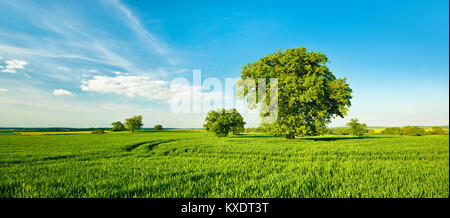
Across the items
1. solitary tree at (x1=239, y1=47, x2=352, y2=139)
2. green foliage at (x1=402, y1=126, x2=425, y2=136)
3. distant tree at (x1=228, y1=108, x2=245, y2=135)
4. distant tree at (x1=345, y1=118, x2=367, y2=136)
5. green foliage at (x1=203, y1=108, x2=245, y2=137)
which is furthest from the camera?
green foliage at (x1=402, y1=126, x2=425, y2=136)

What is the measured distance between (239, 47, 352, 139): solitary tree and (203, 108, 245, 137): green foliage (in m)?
16.2

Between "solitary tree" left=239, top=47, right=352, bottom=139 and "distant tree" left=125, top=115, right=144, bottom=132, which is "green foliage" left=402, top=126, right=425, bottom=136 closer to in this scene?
"solitary tree" left=239, top=47, right=352, bottom=139

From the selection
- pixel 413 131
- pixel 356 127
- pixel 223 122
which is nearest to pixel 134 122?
pixel 223 122

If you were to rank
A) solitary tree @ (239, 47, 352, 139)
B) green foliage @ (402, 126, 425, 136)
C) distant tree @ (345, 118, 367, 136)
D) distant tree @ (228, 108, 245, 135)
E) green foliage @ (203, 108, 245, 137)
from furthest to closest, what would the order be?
green foliage @ (402, 126, 425, 136)
distant tree @ (345, 118, 367, 136)
distant tree @ (228, 108, 245, 135)
green foliage @ (203, 108, 245, 137)
solitary tree @ (239, 47, 352, 139)

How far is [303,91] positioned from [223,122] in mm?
19966

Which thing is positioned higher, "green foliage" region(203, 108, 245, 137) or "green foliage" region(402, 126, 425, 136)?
"green foliage" region(203, 108, 245, 137)

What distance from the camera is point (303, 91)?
632 inches

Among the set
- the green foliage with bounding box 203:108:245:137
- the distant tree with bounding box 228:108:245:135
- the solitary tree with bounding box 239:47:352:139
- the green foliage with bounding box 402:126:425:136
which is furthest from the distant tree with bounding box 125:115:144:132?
the green foliage with bounding box 402:126:425:136

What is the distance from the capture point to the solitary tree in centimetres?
1591

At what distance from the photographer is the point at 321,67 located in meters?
17.2

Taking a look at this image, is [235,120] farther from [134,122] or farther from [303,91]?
[134,122]
